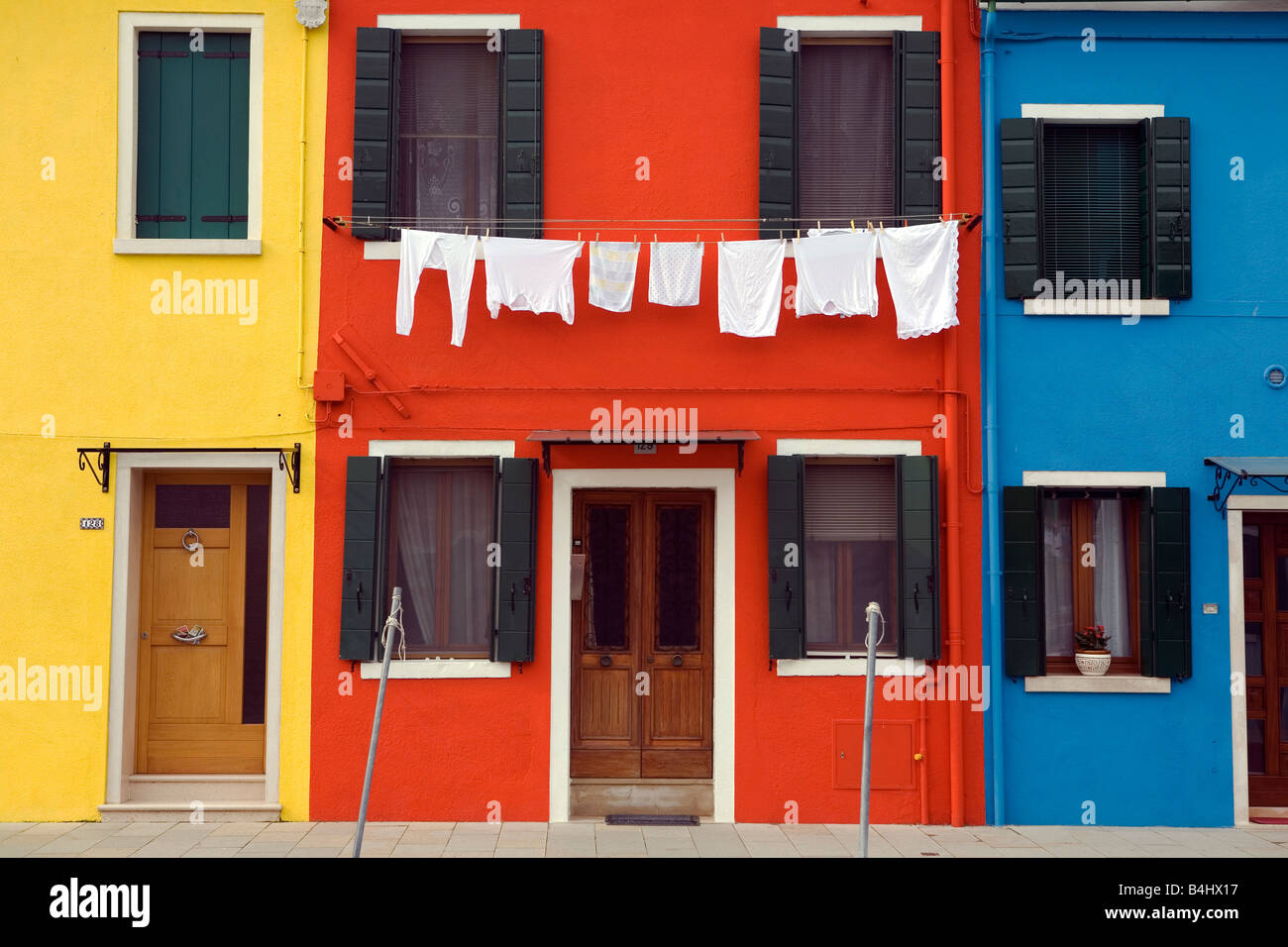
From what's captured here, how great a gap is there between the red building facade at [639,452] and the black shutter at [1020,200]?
31cm

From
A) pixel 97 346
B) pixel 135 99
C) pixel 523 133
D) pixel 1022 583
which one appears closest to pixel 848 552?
pixel 1022 583

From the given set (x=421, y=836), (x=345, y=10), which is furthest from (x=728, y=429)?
(x=345, y=10)

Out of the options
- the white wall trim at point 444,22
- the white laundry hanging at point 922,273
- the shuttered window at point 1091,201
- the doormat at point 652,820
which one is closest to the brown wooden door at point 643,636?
the doormat at point 652,820

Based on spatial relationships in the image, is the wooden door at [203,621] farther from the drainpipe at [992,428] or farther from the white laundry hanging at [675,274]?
the drainpipe at [992,428]

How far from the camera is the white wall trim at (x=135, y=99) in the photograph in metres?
10.1

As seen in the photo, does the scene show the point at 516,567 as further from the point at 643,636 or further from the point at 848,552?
the point at 848,552

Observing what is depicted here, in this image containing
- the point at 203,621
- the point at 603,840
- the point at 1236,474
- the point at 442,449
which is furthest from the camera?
the point at 203,621

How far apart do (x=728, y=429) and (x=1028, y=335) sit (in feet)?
8.78

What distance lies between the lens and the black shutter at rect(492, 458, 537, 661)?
990 cm

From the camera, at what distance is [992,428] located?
10117 mm

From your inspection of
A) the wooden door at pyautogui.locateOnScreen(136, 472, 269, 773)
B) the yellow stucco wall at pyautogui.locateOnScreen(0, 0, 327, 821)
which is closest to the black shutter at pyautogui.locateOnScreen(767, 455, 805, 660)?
the yellow stucco wall at pyautogui.locateOnScreen(0, 0, 327, 821)

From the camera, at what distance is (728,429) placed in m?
10.1

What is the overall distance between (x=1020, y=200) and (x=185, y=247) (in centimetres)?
700

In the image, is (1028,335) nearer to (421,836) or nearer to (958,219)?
(958,219)
